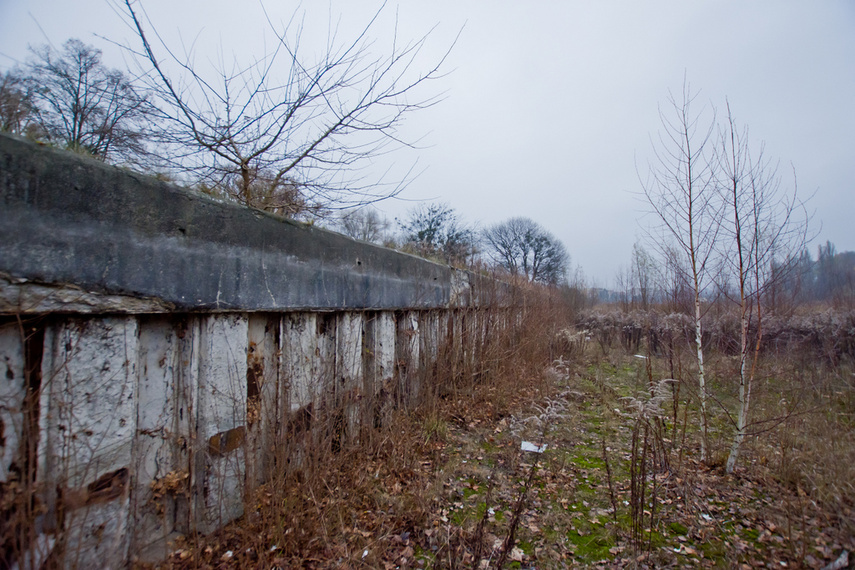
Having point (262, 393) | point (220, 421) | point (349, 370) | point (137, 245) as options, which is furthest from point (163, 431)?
point (349, 370)

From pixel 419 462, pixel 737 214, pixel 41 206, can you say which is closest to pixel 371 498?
pixel 419 462

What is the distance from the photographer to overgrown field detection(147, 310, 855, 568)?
1862 millimetres

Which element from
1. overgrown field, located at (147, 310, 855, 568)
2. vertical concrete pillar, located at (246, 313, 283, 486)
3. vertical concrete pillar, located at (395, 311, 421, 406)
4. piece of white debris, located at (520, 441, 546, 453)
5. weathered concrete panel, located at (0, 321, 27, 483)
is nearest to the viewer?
weathered concrete panel, located at (0, 321, 27, 483)

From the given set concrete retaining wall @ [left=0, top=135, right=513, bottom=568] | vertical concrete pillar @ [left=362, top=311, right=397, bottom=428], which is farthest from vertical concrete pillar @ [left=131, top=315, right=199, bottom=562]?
vertical concrete pillar @ [left=362, top=311, right=397, bottom=428]

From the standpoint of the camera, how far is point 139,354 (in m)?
1.54

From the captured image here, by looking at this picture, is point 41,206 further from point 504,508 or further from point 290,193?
point 504,508

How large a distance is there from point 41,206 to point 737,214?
167 inches

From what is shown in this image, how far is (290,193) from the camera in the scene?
2.95 meters

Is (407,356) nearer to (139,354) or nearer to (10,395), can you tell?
(139,354)

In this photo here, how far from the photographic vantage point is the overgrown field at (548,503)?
1862 mm

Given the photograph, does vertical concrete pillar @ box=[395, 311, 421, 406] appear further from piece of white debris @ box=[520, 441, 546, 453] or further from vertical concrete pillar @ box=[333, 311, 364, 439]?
piece of white debris @ box=[520, 441, 546, 453]

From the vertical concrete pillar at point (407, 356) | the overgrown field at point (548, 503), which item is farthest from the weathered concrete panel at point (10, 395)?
the vertical concrete pillar at point (407, 356)

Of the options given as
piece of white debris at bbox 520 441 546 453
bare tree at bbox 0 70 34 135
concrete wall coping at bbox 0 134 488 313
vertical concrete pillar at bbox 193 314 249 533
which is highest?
bare tree at bbox 0 70 34 135

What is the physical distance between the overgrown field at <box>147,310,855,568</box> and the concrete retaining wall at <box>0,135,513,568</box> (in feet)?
1.15
